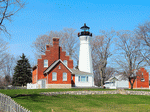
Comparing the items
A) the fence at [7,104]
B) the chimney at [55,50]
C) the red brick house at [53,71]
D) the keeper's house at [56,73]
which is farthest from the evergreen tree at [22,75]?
the fence at [7,104]

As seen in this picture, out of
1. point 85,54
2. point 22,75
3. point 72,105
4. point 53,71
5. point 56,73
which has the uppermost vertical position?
point 85,54

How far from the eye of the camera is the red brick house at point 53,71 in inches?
1619

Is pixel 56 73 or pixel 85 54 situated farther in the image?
pixel 85 54

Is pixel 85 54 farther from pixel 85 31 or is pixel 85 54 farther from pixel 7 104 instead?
pixel 7 104

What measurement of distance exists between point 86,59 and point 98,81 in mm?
→ 31951

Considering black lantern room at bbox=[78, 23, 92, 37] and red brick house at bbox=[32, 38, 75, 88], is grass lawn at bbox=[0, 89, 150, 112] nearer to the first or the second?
red brick house at bbox=[32, 38, 75, 88]

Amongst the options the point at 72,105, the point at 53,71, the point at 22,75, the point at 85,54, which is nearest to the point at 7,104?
the point at 72,105

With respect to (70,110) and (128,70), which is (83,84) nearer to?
(128,70)

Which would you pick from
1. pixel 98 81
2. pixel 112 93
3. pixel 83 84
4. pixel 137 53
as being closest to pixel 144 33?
pixel 137 53

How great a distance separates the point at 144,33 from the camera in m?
38.6

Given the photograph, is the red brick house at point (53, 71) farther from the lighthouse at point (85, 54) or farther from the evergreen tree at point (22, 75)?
the evergreen tree at point (22, 75)

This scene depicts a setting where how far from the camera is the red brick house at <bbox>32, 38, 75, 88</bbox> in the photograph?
41.1 metres

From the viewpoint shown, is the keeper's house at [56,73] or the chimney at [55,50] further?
the chimney at [55,50]

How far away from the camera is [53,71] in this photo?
41250 mm
